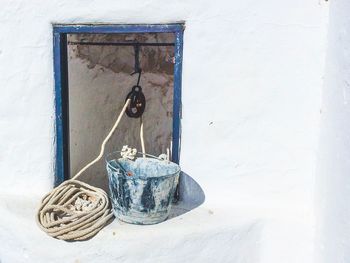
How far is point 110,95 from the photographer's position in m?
4.12

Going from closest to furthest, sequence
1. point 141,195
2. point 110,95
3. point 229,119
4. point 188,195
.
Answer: point 141,195
point 229,119
point 188,195
point 110,95

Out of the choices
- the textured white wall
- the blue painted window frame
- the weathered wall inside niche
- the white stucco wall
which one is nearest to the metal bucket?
the white stucco wall

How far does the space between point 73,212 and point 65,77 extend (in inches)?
31.5

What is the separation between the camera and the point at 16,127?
3.03 meters

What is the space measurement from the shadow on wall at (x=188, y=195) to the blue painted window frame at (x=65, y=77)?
13cm

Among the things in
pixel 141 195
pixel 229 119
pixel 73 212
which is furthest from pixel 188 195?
pixel 73 212

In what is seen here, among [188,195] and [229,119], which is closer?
[229,119]

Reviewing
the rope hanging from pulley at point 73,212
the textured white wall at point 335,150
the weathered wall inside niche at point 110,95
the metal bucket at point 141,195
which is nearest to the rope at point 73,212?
the rope hanging from pulley at point 73,212

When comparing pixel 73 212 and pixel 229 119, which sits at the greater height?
pixel 229 119

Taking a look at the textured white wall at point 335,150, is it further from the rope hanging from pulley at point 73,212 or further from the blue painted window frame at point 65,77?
the rope hanging from pulley at point 73,212

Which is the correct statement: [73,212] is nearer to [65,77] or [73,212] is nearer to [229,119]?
[65,77]

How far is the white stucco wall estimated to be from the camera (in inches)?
106

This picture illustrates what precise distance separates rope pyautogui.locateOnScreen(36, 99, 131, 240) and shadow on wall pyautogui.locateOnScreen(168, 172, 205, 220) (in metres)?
0.40

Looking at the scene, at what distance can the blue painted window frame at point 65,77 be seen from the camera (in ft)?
9.20
